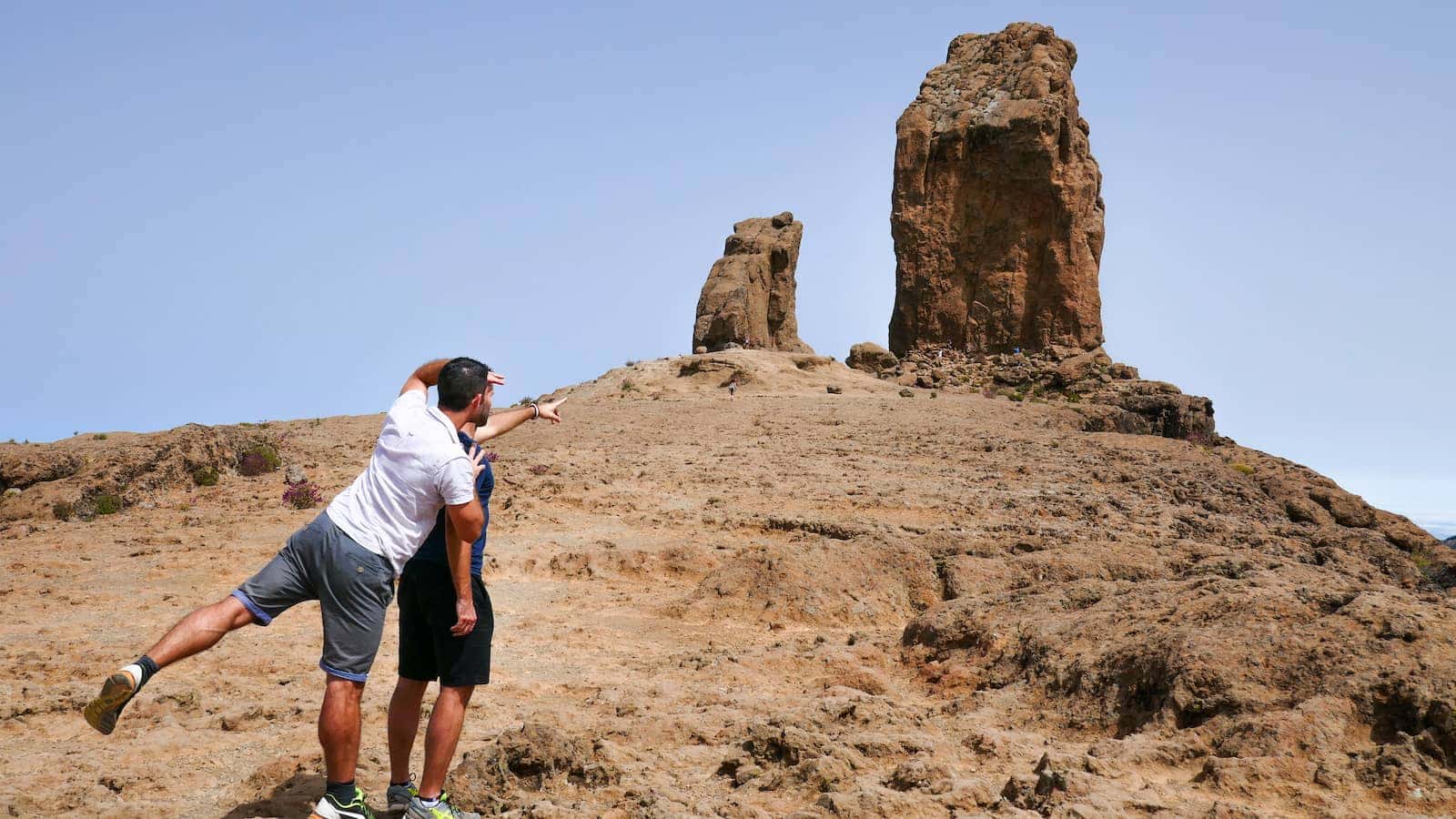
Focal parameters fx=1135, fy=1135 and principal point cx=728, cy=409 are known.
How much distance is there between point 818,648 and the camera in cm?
704

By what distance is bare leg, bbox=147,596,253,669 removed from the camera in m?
3.98

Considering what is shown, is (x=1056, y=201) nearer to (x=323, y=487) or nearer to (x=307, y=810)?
(x=323, y=487)

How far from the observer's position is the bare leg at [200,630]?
3.98 m

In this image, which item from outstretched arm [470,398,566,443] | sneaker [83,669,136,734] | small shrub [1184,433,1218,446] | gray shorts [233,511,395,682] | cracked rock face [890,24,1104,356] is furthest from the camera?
cracked rock face [890,24,1104,356]

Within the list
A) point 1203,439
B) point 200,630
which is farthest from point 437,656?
point 1203,439

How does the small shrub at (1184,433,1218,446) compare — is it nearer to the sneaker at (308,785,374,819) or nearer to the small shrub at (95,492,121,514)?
the small shrub at (95,492,121,514)

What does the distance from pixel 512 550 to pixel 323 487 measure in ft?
14.7

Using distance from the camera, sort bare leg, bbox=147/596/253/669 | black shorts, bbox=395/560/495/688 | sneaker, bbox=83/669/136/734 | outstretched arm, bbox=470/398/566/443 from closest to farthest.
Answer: sneaker, bbox=83/669/136/734 → bare leg, bbox=147/596/253/669 → black shorts, bbox=395/560/495/688 → outstretched arm, bbox=470/398/566/443

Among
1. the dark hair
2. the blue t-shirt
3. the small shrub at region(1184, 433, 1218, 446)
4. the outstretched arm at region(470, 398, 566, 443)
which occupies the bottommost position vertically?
the blue t-shirt

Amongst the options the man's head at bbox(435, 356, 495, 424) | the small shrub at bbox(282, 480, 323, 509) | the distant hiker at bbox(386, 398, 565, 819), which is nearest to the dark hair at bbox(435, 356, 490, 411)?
the man's head at bbox(435, 356, 495, 424)

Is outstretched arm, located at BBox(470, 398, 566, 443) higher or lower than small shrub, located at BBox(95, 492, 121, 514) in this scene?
higher

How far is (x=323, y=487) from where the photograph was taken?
45.3ft

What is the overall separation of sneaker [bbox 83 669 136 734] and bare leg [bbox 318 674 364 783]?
629 mm

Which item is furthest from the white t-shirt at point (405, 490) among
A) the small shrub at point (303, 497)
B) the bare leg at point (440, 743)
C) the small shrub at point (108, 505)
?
the small shrub at point (108, 505)
